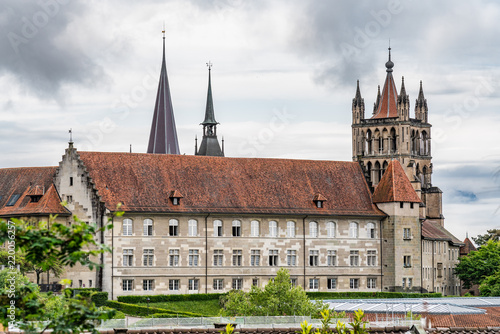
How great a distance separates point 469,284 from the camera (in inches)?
5507

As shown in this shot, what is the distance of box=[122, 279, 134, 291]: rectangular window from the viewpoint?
99.8m

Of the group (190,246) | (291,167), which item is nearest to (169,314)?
(190,246)

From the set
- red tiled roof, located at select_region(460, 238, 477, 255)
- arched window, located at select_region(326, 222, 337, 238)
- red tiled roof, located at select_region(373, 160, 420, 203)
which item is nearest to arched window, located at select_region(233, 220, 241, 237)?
arched window, located at select_region(326, 222, 337, 238)

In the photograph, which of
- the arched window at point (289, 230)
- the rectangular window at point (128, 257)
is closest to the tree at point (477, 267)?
the arched window at point (289, 230)

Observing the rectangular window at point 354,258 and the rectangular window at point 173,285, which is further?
the rectangular window at point 354,258

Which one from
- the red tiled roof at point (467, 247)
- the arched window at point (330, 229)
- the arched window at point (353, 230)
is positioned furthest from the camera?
the red tiled roof at point (467, 247)

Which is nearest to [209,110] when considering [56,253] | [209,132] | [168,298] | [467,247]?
[209,132]

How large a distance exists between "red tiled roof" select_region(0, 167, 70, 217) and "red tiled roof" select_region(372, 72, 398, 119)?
77.6m

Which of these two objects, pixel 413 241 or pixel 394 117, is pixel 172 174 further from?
pixel 394 117

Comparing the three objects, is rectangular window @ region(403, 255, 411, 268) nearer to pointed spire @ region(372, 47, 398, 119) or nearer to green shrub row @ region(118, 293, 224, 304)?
green shrub row @ region(118, 293, 224, 304)

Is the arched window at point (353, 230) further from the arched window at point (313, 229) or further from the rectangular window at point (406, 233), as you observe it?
the rectangular window at point (406, 233)

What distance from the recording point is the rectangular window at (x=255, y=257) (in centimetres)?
10625

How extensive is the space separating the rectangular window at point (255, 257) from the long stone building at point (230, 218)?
10cm

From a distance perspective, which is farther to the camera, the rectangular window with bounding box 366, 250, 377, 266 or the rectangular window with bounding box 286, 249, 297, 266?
the rectangular window with bounding box 366, 250, 377, 266
